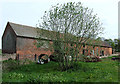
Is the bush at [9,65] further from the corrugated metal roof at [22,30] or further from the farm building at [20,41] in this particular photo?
the corrugated metal roof at [22,30]

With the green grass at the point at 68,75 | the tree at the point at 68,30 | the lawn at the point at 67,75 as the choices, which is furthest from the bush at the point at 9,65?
the tree at the point at 68,30

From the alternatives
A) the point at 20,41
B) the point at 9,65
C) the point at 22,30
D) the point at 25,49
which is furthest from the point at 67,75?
the point at 22,30

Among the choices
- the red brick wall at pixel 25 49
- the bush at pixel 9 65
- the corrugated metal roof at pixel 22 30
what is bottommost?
the bush at pixel 9 65

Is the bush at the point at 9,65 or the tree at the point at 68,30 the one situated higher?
the tree at the point at 68,30

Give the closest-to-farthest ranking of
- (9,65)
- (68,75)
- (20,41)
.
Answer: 1. (68,75)
2. (9,65)
3. (20,41)

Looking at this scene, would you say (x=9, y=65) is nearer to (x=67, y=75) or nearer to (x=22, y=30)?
(x=67, y=75)

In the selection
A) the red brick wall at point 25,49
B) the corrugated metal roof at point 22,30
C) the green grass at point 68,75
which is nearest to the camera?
the green grass at point 68,75

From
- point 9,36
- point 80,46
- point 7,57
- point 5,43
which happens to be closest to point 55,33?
point 80,46

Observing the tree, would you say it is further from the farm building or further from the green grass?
the farm building

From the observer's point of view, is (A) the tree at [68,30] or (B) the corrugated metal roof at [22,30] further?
(B) the corrugated metal roof at [22,30]

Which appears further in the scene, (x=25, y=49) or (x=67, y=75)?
(x=25, y=49)

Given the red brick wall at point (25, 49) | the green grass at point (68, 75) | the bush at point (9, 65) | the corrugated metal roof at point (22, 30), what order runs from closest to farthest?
the green grass at point (68, 75)
the bush at point (9, 65)
the red brick wall at point (25, 49)
the corrugated metal roof at point (22, 30)

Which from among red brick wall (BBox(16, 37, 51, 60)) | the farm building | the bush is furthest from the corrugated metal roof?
the bush

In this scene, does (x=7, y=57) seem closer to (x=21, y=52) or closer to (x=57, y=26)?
(x=21, y=52)
